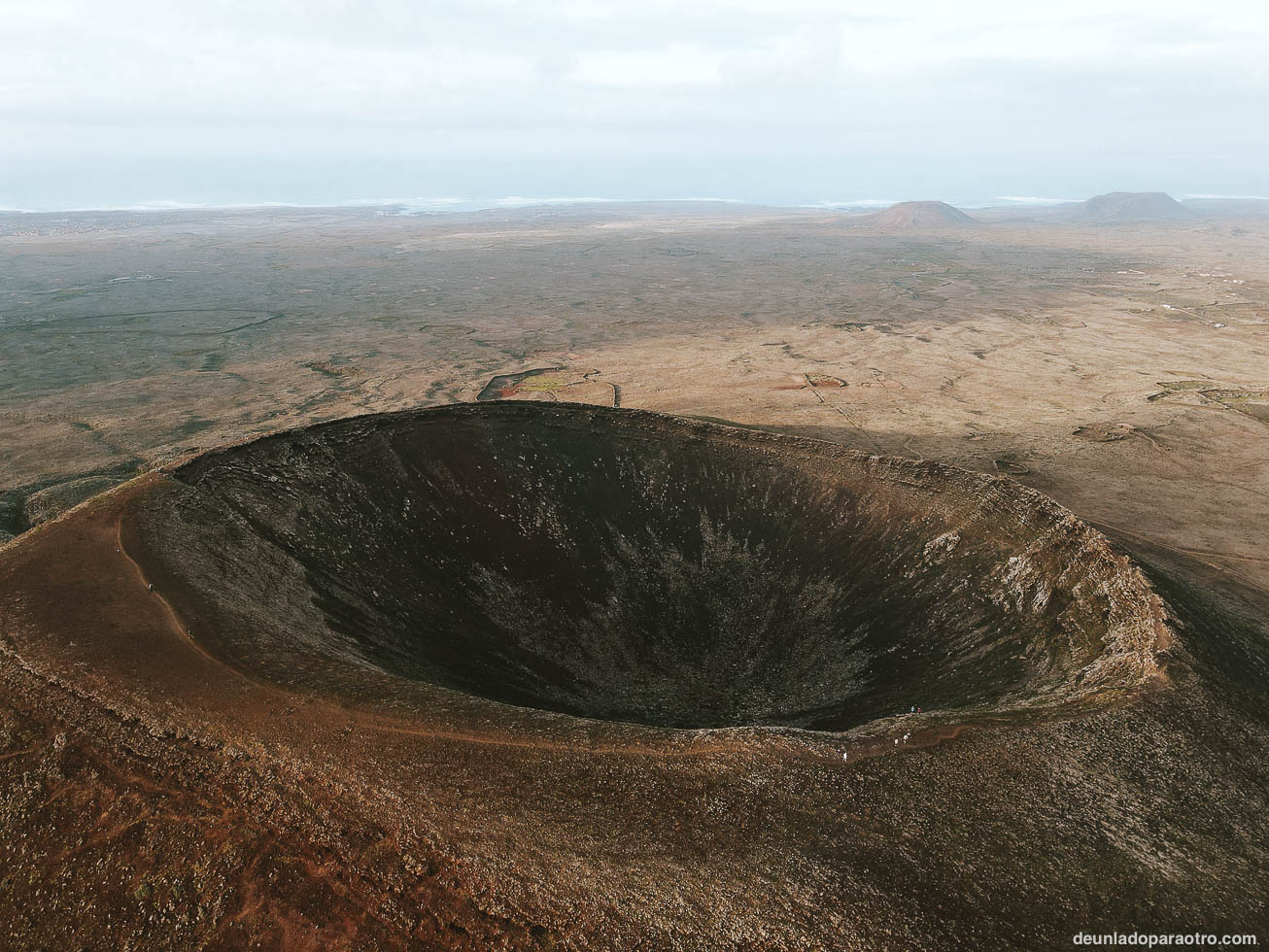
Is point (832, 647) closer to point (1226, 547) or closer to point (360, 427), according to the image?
point (360, 427)

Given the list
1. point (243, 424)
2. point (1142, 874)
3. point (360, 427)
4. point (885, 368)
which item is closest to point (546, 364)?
point (243, 424)

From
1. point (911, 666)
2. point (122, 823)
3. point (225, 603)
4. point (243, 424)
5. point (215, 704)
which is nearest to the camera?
point (122, 823)

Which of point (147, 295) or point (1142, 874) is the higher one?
point (147, 295)

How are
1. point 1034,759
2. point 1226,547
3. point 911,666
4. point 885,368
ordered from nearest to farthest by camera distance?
point 1034,759 → point 911,666 → point 1226,547 → point 885,368

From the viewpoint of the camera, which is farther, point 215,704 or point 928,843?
point 215,704

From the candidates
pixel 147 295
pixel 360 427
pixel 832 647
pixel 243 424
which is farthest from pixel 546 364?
pixel 147 295

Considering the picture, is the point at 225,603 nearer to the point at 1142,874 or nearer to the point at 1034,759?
the point at 1034,759

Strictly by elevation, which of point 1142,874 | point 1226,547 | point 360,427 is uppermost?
point 360,427
